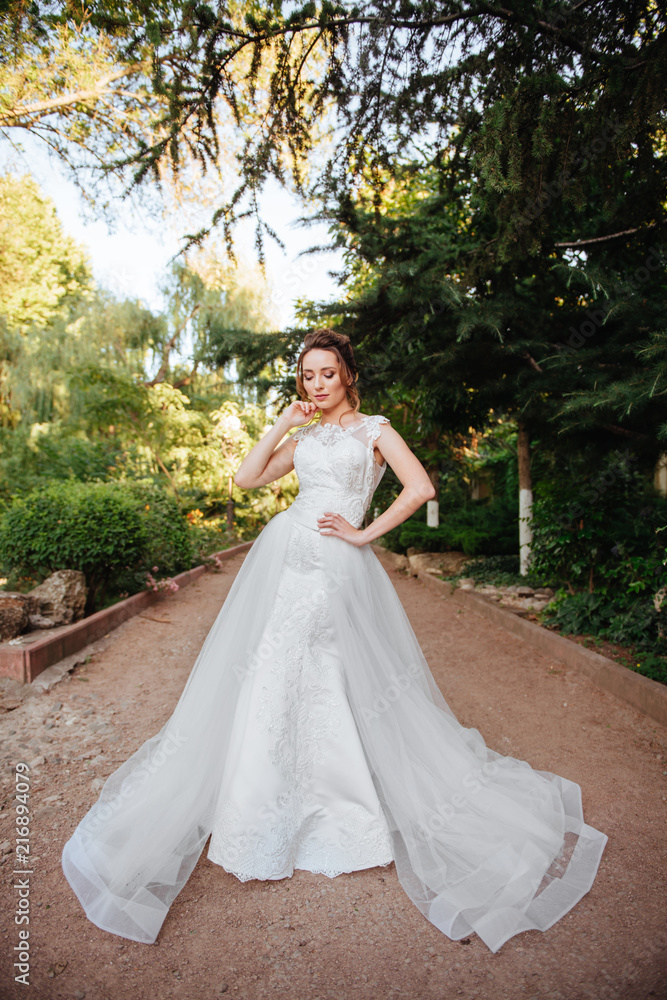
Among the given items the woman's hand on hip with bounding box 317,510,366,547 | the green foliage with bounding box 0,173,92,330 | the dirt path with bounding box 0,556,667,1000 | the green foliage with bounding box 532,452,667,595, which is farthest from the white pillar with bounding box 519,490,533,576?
the green foliage with bounding box 0,173,92,330

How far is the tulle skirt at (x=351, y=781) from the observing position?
6.83 feet

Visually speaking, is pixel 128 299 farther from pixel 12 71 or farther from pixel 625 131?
pixel 625 131

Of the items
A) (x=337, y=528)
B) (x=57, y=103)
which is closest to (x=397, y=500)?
(x=337, y=528)

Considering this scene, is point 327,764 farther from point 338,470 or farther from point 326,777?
point 338,470

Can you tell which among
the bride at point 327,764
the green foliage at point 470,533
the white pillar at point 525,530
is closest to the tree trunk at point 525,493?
the white pillar at point 525,530

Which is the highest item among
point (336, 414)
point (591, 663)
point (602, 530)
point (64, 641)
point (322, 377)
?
point (322, 377)

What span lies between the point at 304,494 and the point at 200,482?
11.6 m

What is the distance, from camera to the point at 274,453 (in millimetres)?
2818

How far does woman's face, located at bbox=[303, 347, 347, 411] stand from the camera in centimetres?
265

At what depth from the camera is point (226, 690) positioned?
2531 millimetres

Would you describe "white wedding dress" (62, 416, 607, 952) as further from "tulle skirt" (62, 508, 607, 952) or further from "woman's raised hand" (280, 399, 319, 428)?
"woman's raised hand" (280, 399, 319, 428)

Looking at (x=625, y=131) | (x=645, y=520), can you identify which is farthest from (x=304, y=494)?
(x=645, y=520)

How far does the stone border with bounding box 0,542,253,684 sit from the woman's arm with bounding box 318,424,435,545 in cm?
296

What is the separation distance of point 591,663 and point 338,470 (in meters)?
3.17
